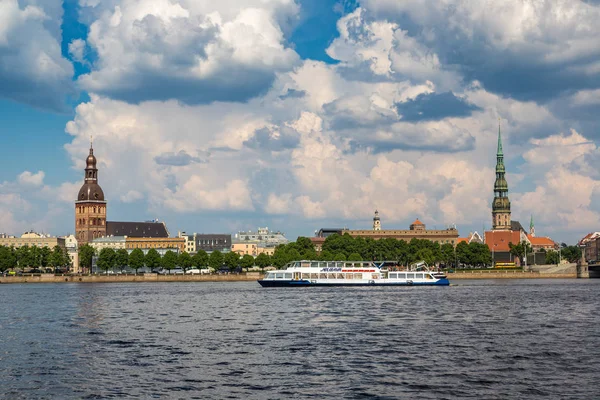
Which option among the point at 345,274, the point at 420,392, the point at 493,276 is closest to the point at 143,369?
the point at 420,392

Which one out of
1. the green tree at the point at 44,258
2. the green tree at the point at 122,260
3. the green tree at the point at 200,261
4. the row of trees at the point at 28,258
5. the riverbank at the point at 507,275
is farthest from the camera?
the green tree at the point at 44,258

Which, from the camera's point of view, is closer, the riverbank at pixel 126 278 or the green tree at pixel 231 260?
the riverbank at pixel 126 278

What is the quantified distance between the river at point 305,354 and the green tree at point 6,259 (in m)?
124

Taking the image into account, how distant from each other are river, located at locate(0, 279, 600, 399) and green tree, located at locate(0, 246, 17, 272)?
123822 millimetres

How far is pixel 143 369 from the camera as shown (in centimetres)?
3503

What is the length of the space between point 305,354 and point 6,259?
15898cm

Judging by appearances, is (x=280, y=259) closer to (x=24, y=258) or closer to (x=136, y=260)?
(x=136, y=260)

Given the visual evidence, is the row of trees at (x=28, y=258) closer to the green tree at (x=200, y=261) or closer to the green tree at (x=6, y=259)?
the green tree at (x=6, y=259)

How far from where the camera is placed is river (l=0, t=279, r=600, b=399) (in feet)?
99.9

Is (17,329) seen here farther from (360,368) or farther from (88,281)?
(88,281)

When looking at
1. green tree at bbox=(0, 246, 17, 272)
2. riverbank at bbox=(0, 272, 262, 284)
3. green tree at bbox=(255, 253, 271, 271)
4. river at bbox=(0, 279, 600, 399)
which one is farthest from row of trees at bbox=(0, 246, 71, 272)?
river at bbox=(0, 279, 600, 399)

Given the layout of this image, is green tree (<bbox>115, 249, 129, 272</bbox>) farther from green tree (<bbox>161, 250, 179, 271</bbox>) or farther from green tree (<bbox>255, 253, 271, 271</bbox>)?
green tree (<bbox>255, 253, 271, 271</bbox>)

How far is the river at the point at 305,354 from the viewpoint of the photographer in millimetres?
30438

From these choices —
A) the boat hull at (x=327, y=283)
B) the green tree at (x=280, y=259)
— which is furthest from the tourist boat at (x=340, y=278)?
the green tree at (x=280, y=259)
